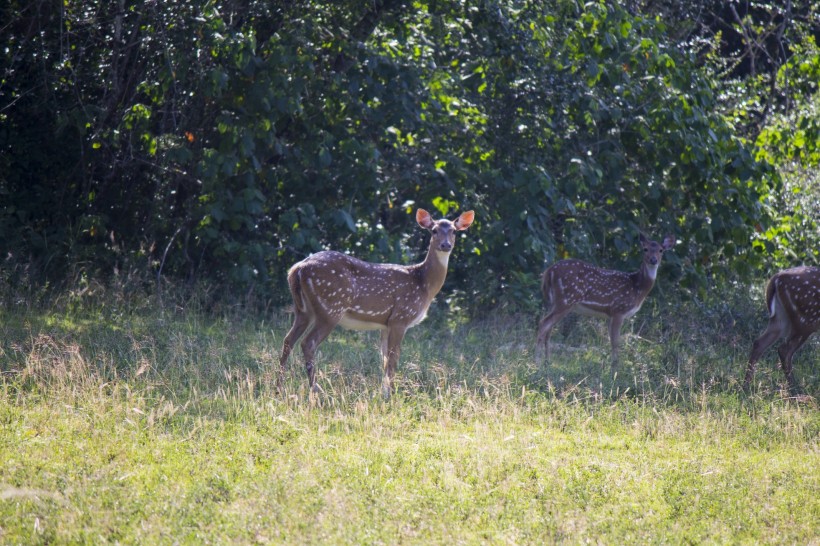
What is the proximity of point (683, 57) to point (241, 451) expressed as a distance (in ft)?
28.3

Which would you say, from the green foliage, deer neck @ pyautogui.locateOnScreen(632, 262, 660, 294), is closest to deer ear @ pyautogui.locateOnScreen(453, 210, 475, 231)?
the green foliage

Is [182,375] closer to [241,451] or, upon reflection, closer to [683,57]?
[241,451]

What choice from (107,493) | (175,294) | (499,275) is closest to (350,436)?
(107,493)

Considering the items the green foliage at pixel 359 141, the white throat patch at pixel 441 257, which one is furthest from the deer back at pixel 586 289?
the white throat patch at pixel 441 257

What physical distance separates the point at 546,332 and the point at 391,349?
2.62 metres

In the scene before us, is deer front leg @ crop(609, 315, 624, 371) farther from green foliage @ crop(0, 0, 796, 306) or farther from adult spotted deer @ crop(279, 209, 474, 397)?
adult spotted deer @ crop(279, 209, 474, 397)

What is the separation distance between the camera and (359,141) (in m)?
11.9

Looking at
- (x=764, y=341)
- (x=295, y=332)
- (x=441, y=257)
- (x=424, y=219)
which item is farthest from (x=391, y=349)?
(x=764, y=341)

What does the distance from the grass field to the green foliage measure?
76.3 inches

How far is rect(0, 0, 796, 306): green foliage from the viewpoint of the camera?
1151cm

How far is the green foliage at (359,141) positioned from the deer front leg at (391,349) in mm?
2122

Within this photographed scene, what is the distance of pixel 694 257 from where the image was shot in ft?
44.0

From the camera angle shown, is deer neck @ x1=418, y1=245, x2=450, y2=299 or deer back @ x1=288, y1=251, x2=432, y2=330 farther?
deer neck @ x1=418, y1=245, x2=450, y2=299

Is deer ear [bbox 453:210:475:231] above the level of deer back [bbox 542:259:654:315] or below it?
above
